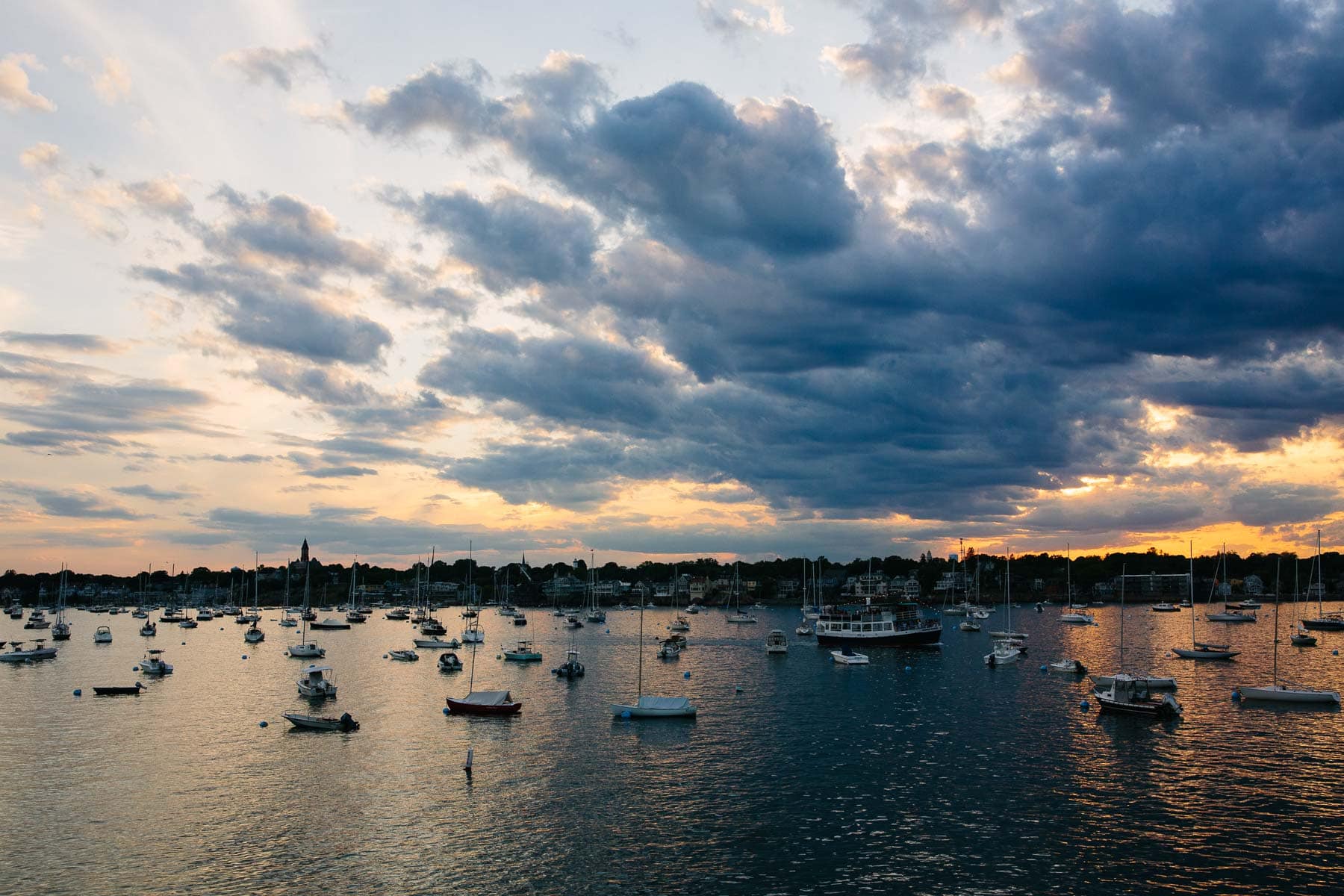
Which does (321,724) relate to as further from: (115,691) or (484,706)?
(115,691)

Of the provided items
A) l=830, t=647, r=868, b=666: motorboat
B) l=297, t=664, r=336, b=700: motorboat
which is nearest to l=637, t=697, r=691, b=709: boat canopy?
l=297, t=664, r=336, b=700: motorboat

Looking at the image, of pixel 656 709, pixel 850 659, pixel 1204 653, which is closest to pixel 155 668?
pixel 656 709

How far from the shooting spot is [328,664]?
500ft

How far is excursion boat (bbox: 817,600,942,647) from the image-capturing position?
556 ft

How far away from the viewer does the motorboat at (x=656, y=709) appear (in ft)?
295

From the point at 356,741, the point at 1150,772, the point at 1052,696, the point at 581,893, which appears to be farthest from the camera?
the point at 1052,696

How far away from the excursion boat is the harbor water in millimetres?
56924

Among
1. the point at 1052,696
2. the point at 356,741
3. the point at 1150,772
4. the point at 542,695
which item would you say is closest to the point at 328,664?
the point at 542,695

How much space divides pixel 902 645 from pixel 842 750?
10100 cm

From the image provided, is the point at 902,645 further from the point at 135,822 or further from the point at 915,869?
the point at 135,822

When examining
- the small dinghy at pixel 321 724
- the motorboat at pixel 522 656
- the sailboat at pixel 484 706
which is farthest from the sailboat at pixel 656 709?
the motorboat at pixel 522 656

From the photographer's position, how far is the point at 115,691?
4427 inches

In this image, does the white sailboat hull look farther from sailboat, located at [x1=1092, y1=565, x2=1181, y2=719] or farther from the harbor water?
sailboat, located at [x1=1092, y1=565, x2=1181, y2=719]

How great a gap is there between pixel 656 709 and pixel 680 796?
2935cm
